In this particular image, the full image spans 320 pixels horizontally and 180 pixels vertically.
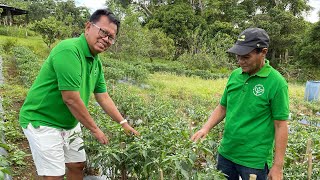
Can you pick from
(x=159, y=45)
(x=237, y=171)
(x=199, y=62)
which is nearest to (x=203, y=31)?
(x=159, y=45)

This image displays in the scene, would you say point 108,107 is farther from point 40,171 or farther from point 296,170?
point 296,170

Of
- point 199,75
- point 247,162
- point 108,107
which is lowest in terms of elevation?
point 199,75

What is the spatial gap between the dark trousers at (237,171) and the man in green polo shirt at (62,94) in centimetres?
95

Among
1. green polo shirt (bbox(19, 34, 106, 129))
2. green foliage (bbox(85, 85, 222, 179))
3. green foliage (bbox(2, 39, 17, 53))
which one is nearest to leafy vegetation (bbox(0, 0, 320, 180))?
green foliage (bbox(85, 85, 222, 179))

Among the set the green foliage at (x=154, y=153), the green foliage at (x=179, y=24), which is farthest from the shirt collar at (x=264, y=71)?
the green foliage at (x=179, y=24)

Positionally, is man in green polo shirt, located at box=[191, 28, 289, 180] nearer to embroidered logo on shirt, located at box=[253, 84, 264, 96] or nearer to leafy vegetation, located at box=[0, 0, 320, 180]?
embroidered logo on shirt, located at box=[253, 84, 264, 96]

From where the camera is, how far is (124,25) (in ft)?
60.6

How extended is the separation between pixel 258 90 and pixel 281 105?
19 centimetres

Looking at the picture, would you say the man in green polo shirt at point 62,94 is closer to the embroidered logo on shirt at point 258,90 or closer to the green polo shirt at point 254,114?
the green polo shirt at point 254,114

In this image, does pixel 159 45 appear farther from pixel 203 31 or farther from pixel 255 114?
pixel 255 114

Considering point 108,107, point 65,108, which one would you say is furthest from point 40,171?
point 108,107

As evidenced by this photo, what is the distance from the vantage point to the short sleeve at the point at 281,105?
204cm

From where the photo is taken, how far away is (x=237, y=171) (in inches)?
94.8

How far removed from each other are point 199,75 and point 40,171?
16.2 m
